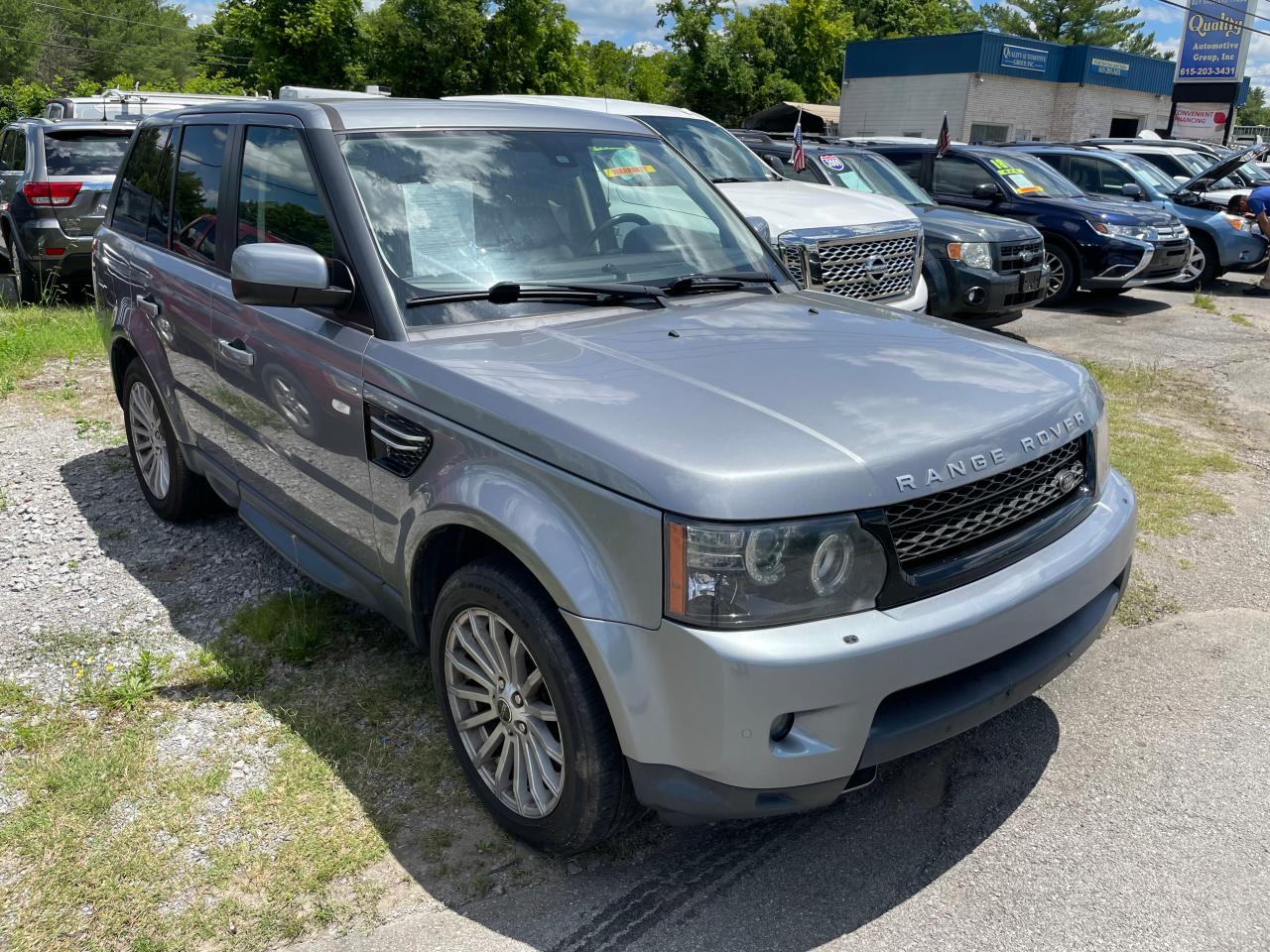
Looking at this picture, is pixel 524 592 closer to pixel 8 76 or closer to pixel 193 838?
pixel 193 838

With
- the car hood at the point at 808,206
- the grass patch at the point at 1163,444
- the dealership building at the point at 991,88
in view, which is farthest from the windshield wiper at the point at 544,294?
the dealership building at the point at 991,88

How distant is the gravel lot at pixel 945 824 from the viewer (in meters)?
2.59

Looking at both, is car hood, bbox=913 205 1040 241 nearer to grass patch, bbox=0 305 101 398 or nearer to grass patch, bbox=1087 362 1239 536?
grass patch, bbox=1087 362 1239 536

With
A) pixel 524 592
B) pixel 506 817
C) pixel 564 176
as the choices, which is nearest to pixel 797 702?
pixel 524 592

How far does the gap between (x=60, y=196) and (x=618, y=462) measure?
9.83 m

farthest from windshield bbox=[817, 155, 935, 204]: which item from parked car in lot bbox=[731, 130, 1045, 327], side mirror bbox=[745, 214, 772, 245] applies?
side mirror bbox=[745, 214, 772, 245]

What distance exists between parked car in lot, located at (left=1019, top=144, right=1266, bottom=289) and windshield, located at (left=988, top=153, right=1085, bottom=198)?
1.20m

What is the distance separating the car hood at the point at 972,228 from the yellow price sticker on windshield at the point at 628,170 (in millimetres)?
5608

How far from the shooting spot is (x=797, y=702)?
2.23 metres

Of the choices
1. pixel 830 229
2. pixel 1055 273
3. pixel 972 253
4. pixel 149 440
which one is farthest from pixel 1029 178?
pixel 149 440

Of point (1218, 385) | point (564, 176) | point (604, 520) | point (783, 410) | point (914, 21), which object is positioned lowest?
point (1218, 385)

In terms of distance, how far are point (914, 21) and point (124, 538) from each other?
67.8 m

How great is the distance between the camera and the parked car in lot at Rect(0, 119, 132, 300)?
1003cm

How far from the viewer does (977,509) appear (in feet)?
8.48
